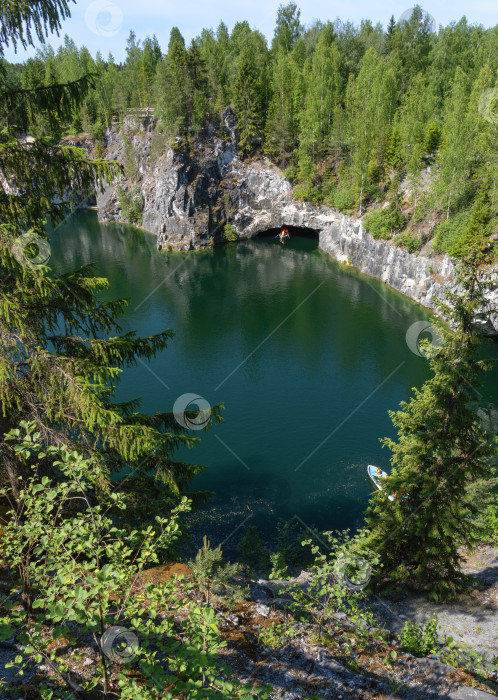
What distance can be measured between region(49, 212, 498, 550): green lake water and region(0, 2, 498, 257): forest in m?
9.51

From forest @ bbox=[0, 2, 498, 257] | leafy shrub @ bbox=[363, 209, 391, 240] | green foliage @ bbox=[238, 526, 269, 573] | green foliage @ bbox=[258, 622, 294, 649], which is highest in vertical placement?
forest @ bbox=[0, 2, 498, 257]

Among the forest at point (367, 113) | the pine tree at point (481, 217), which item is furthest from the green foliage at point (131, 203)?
the pine tree at point (481, 217)

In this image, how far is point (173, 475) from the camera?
29.1ft

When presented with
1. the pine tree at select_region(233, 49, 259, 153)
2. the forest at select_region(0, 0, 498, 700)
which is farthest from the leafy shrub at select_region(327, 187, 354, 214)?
the forest at select_region(0, 0, 498, 700)

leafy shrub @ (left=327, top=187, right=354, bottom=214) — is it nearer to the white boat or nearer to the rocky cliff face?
the rocky cliff face

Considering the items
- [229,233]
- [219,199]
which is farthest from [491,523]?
[219,199]

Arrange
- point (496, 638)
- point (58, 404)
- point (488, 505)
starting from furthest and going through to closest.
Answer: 1. point (488, 505)
2. point (496, 638)
3. point (58, 404)

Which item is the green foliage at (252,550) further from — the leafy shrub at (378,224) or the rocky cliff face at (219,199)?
the rocky cliff face at (219,199)

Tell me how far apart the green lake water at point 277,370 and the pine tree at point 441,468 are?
8295 millimetres

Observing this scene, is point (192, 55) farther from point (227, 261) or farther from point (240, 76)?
point (227, 261)

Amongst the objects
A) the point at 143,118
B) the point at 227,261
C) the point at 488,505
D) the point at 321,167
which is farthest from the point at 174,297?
the point at 143,118

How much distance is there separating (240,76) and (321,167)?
1808 cm

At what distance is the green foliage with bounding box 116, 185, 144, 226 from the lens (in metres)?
76.4

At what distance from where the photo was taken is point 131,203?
77188 mm
